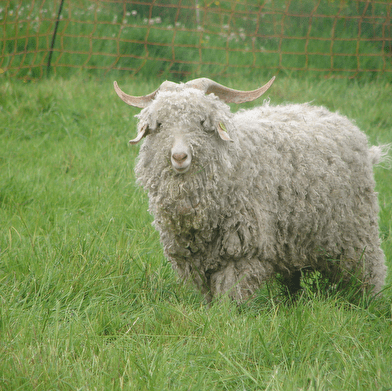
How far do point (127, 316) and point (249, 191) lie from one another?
94 centimetres

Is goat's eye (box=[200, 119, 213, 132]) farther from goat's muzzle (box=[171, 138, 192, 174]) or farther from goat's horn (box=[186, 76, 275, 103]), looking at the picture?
goat's horn (box=[186, 76, 275, 103])

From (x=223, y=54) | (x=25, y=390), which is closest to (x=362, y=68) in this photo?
(x=223, y=54)

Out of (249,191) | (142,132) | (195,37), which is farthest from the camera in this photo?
(195,37)

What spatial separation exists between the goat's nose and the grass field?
0.72 m

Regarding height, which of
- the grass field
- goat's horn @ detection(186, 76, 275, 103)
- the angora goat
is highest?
goat's horn @ detection(186, 76, 275, 103)

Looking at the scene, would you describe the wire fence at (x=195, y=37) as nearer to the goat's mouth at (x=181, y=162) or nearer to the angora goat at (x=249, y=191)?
the angora goat at (x=249, y=191)

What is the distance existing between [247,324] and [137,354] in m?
0.55

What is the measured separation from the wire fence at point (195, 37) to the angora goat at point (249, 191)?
439 centimetres

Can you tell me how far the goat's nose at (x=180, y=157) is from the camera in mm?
2498

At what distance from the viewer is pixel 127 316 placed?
8.57 feet

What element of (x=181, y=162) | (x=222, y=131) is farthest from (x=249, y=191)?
(x=181, y=162)

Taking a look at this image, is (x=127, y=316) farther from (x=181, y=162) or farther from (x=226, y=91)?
(x=226, y=91)

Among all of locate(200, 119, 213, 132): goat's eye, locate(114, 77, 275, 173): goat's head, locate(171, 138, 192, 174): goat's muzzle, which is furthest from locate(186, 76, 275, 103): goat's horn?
locate(171, 138, 192, 174): goat's muzzle

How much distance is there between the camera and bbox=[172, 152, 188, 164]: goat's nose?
2498mm
